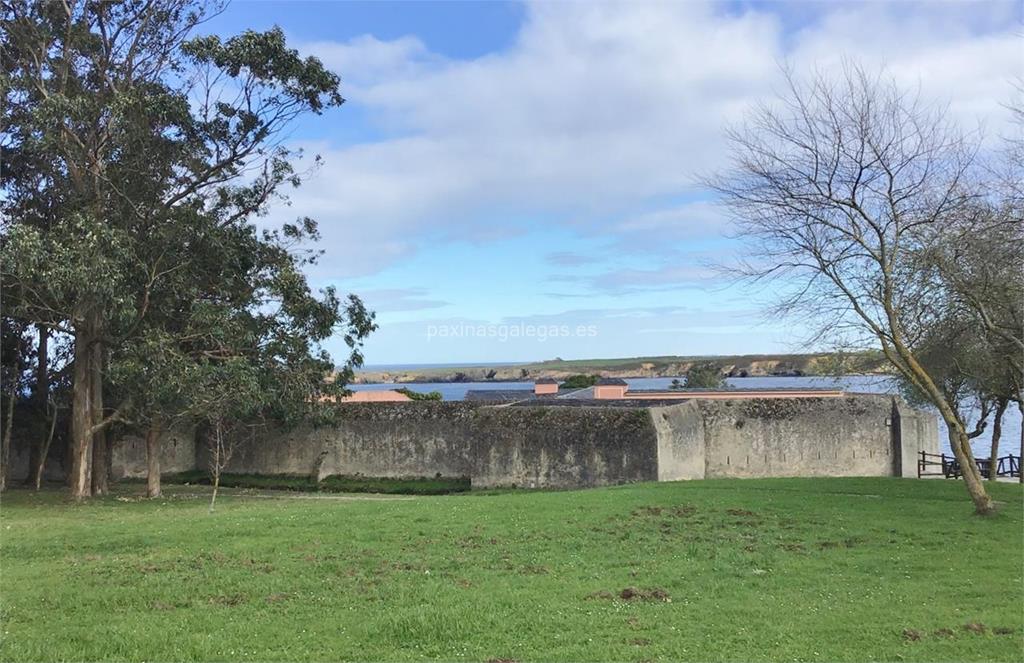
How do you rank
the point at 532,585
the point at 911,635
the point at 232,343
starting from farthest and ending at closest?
the point at 232,343, the point at 532,585, the point at 911,635

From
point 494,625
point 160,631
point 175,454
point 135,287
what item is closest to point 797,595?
point 494,625

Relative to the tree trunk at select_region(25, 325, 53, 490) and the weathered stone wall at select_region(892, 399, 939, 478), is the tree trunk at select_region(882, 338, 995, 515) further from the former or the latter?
the tree trunk at select_region(25, 325, 53, 490)

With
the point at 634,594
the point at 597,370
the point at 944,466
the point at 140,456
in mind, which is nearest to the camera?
the point at 634,594

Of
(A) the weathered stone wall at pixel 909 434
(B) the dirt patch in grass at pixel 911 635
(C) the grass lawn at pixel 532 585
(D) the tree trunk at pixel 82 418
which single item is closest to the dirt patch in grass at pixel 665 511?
(C) the grass lawn at pixel 532 585

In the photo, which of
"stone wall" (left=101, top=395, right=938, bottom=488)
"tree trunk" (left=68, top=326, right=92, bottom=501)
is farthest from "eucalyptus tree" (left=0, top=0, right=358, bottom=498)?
"stone wall" (left=101, top=395, right=938, bottom=488)

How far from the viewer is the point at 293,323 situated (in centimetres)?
2141

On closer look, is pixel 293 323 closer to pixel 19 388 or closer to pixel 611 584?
pixel 19 388

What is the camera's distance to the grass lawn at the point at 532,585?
18.5 ft

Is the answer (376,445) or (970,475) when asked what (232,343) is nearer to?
(376,445)

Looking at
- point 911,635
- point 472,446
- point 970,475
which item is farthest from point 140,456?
point 911,635

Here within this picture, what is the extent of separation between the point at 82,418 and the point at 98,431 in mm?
1262

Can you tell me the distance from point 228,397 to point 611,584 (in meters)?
13.2

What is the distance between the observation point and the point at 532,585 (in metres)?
7.52

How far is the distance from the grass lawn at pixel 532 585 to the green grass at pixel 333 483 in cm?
1011
